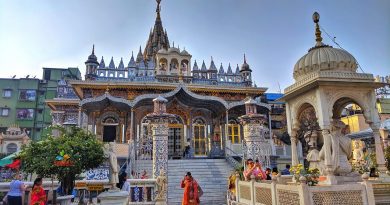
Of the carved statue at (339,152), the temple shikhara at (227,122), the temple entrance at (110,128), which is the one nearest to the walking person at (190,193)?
the temple shikhara at (227,122)

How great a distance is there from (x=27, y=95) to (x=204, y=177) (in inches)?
1231

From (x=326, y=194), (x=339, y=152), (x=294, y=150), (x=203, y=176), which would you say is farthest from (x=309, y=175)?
(x=203, y=176)

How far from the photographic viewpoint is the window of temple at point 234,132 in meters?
21.7

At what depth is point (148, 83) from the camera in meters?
20.2

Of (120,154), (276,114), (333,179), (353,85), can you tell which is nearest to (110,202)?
(333,179)

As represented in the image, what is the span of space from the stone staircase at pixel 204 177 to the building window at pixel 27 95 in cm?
2853

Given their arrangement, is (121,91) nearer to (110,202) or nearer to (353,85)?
(110,202)

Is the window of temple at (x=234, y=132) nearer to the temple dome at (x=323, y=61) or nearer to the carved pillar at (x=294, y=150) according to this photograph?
the carved pillar at (x=294, y=150)

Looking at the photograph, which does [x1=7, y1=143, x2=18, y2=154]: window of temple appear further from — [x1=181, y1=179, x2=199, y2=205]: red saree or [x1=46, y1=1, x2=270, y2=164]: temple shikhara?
[x1=181, y1=179, x2=199, y2=205]: red saree

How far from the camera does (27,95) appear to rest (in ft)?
120

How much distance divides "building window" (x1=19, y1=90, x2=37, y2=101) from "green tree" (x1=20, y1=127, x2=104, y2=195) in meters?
30.5

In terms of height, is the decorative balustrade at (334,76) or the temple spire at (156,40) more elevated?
the temple spire at (156,40)

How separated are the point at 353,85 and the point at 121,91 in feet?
52.9

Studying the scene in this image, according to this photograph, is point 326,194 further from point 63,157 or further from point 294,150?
point 63,157
